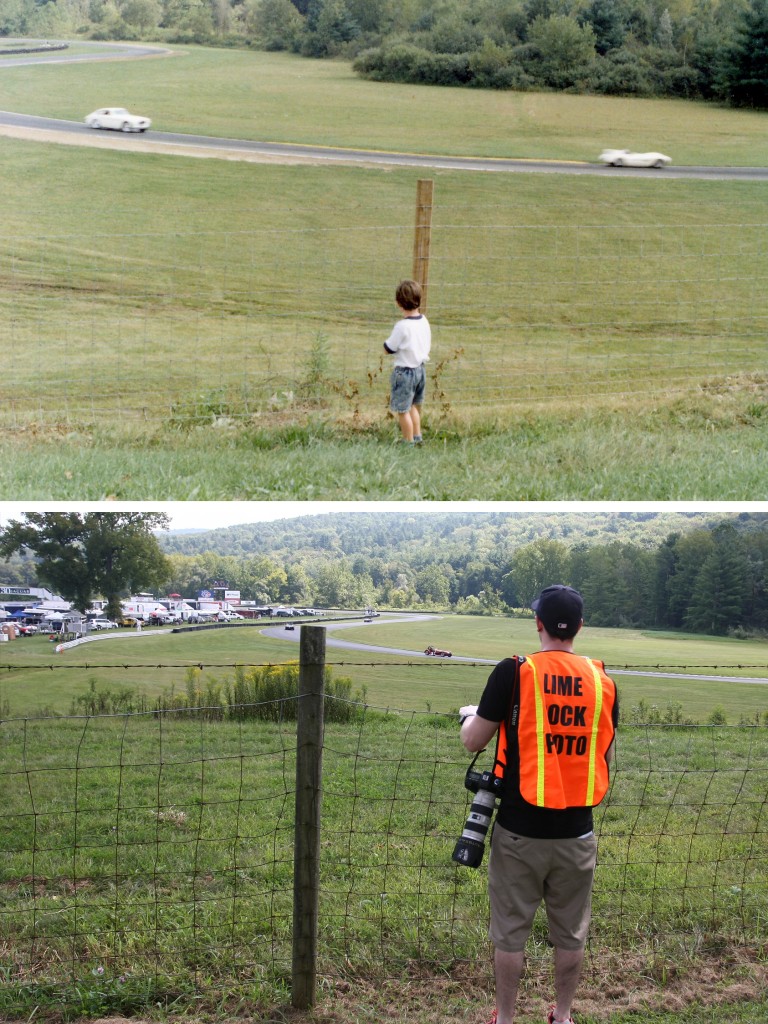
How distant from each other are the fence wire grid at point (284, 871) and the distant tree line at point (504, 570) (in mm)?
2246

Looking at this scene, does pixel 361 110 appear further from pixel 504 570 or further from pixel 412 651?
→ pixel 412 651

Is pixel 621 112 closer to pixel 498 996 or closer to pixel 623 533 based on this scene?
pixel 623 533

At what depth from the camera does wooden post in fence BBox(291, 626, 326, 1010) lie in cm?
353

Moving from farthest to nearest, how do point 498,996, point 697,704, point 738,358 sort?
point 738,358
point 697,704
point 498,996

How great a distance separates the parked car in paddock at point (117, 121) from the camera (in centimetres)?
1294

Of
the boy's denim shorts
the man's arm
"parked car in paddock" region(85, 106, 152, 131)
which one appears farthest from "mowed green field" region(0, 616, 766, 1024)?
"parked car in paddock" region(85, 106, 152, 131)

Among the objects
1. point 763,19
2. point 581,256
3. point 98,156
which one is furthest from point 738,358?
point 98,156

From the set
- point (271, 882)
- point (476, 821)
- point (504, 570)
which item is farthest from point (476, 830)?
point (504, 570)

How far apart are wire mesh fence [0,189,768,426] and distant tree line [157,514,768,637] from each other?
152 centimetres

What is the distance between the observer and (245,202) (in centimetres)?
1326

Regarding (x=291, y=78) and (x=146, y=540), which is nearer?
(x=146, y=540)

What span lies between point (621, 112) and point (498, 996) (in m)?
11.2

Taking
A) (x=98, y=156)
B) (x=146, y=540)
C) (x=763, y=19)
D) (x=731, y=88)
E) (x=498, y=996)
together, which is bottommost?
(x=146, y=540)

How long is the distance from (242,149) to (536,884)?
11.8 m
